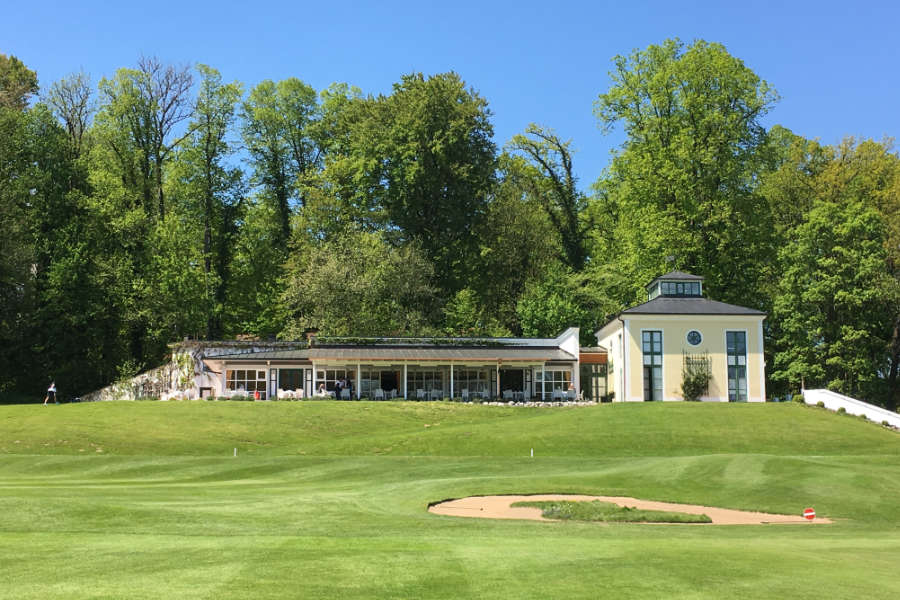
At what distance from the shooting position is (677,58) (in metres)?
60.2

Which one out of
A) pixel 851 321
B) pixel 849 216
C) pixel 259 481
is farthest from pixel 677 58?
pixel 259 481

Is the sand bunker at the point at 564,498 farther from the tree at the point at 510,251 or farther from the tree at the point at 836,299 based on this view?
the tree at the point at 510,251

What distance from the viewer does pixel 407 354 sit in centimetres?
5178

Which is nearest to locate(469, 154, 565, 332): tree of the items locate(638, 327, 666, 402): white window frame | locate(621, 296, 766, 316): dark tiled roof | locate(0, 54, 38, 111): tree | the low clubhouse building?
the low clubhouse building

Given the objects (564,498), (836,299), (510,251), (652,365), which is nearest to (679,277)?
(652,365)

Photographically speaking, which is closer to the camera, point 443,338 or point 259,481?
point 259,481

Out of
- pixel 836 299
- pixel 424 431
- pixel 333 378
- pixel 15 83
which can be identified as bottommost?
pixel 424 431

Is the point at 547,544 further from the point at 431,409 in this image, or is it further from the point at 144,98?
the point at 144,98

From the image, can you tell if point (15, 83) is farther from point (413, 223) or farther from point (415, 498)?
point (415, 498)

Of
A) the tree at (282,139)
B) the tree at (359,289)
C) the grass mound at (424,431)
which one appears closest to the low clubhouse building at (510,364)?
the tree at (359,289)

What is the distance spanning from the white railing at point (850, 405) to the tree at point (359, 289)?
25.6m

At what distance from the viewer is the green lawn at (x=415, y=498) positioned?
9.23 metres

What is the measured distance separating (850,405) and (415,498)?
2997 cm

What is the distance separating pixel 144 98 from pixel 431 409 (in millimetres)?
33867
